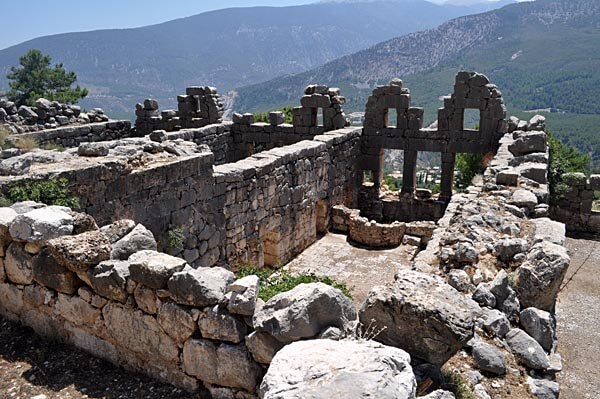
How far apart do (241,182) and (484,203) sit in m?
4.77

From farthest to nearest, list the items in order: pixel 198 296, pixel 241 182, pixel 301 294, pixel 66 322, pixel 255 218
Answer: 1. pixel 255 218
2. pixel 241 182
3. pixel 66 322
4. pixel 198 296
5. pixel 301 294

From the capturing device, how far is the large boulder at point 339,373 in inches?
130

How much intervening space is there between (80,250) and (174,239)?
→ 4.43m

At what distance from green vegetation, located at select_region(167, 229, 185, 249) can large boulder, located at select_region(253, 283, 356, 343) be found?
5583 mm

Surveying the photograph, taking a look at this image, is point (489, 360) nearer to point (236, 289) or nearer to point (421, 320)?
point (421, 320)

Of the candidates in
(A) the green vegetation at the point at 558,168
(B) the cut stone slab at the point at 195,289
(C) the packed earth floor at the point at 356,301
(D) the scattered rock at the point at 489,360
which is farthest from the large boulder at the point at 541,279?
(A) the green vegetation at the point at 558,168

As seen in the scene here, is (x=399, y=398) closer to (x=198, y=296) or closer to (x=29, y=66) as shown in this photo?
(x=198, y=296)

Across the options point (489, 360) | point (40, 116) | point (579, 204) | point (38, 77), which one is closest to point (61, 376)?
point (489, 360)

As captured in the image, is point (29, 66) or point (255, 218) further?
point (29, 66)

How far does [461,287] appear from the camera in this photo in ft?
21.0

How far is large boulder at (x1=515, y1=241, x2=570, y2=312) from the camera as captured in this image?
253 inches

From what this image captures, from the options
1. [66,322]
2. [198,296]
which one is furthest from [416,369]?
[66,322]

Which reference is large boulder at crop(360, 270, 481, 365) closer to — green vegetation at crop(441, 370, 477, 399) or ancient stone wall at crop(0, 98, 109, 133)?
green vegetation at crop(441, 370, 477, 399)

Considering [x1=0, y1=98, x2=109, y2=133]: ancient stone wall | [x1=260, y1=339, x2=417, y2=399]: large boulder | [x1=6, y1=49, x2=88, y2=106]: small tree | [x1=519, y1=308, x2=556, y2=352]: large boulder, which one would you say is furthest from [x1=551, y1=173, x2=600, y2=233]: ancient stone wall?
[x1=6, y1=49, x2=88, y2=106]: small tree
